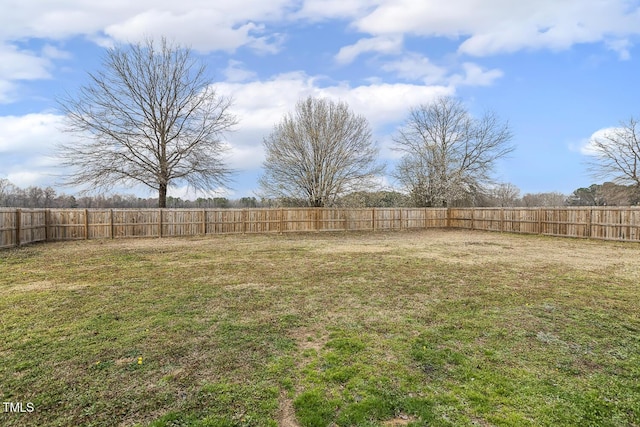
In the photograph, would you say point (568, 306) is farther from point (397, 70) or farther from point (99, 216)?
point (99, 216)

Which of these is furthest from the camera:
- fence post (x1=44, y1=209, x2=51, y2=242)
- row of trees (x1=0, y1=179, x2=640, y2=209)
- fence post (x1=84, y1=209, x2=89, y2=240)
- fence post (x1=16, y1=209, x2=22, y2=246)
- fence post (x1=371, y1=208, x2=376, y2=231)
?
row of trees (x1=0, y1=179, x2=640, y2=209)

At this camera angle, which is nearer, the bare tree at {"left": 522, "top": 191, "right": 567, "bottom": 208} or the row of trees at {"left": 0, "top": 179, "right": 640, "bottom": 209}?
the row of trees at {"left": 0, "top": 179, "right": 640, "bottom": 209}

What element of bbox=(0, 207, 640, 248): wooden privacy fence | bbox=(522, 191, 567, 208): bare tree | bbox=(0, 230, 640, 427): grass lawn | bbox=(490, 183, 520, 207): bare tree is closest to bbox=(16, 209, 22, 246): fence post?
bbox=(0, 207, 640, 248): wooden privacy fence

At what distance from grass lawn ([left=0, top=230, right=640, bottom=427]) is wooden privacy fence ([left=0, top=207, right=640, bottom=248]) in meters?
7.77

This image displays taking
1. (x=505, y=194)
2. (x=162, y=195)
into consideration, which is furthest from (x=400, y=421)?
(x=505, y=194)

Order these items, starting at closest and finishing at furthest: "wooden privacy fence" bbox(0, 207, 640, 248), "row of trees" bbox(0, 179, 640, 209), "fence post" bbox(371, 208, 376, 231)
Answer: "wooden privacy fence" bbox(0, 207, 640, 248)
"fence post" bbox(371, 208, 376, 231)
"row of trees" bbox(0, 179, 640, 209)

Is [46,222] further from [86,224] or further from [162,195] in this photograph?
[162,195]

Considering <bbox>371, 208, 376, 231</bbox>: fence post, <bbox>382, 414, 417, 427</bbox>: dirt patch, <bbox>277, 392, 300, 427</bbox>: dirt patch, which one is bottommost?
<bbox>382, 414, 417, 427</bbox>: dirt patch

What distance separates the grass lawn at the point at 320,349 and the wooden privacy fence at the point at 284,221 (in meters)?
7.77

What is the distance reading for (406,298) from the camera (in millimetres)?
5254

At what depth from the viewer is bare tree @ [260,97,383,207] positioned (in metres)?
22.0

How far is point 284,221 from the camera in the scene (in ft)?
59.9

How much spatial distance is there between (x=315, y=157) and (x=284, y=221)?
19.2 ft

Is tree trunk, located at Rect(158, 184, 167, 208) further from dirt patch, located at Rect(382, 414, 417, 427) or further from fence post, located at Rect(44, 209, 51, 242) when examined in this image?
dirt patch, located at Rect(382, 414, 417, 427)
